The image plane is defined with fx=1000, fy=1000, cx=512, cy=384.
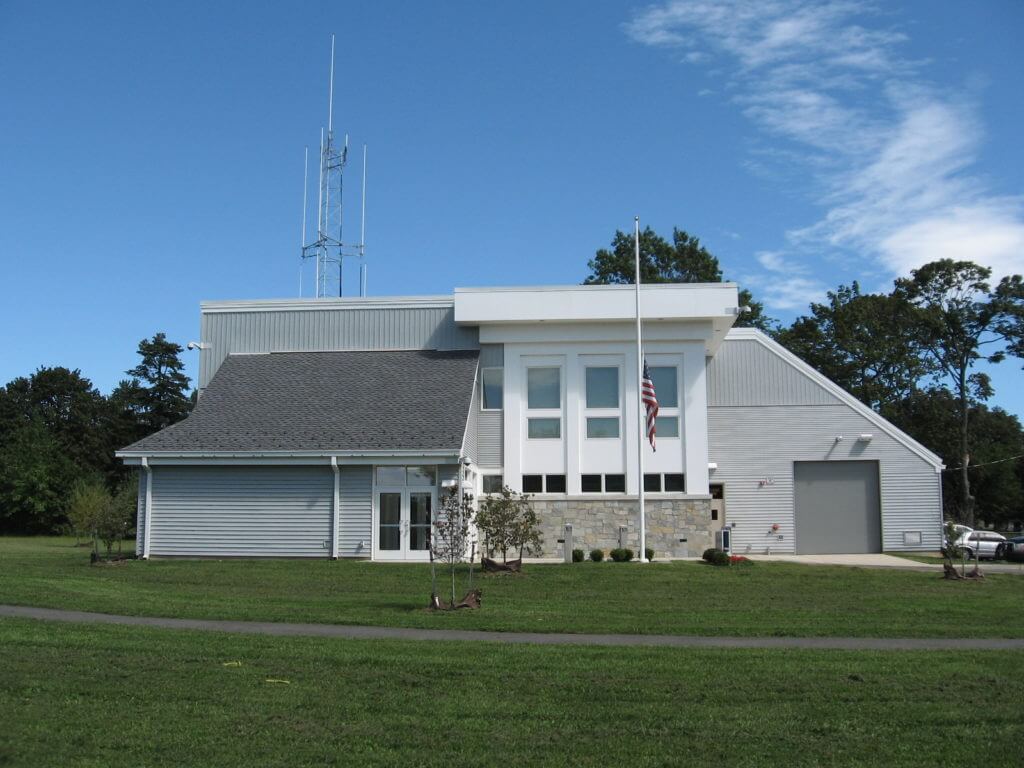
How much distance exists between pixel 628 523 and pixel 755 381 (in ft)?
24.6

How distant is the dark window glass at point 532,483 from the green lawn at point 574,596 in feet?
23.4

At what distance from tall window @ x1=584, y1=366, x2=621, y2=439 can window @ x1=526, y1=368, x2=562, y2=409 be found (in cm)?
93

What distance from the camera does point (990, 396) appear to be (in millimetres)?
55094

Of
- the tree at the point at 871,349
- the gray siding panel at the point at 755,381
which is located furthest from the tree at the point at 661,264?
the gray siding panel at the point at 755,381

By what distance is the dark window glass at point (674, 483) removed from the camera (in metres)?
30.8

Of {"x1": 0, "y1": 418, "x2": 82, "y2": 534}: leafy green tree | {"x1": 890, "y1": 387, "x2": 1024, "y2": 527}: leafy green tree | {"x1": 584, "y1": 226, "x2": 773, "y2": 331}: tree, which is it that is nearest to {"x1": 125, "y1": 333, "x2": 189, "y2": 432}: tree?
{"x1": 0, "y1": 418, "x2": 82, "y2": 534}: leafy green tree

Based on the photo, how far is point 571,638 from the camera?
42.1 ft

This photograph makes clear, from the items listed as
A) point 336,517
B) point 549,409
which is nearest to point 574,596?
point 336,517

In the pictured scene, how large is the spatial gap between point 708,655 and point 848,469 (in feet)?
78.4

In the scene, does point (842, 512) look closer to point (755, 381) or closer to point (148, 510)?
point (755, 381)

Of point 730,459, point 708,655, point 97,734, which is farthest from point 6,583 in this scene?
point 730,459

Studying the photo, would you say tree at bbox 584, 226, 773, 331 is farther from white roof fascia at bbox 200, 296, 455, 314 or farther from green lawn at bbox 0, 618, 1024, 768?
green lawn at bbox 0, 618, 1024, 768

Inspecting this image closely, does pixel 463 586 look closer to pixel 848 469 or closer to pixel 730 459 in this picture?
pixel 730 459

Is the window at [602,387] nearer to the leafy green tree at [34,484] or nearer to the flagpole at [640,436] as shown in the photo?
the flagpole at [640,436]
